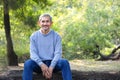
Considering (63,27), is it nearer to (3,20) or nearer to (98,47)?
(98,47)

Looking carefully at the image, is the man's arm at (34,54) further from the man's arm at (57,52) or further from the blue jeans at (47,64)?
the man's arm at (57,52)

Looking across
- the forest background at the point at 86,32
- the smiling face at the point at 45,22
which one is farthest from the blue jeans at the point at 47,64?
the forest background at the point at 86,32

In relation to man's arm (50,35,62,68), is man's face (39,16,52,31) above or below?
above

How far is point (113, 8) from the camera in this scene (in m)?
15.4

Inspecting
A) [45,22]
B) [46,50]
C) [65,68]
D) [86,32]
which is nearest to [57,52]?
[46,50]

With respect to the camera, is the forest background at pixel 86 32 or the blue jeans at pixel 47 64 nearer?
the blue jeans at pixel 47 64

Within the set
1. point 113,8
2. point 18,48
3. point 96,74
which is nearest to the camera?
point 96,74

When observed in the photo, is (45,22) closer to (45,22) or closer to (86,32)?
(45,22)

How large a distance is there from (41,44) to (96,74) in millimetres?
1477

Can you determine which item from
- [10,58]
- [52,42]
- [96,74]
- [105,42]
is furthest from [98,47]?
[52,42]

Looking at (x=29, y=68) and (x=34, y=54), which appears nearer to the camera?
(x=29, y=68)

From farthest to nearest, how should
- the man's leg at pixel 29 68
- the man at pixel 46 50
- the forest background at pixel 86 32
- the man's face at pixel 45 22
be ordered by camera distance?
1. the forest background at pixel 86 32
2. the man's face at pixel 45 22
3. the man at pixel 46 50
4. the man's leg at pixel 29 68

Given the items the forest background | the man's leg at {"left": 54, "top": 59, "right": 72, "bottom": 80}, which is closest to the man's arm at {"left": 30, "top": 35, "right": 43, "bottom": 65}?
the man's leg at {"left": 54, "top": 59, "right": 72, "bottom": 80}

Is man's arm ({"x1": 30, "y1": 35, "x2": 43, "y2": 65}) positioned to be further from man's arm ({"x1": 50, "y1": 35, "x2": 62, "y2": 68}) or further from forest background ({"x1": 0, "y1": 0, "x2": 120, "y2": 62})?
forest background ({"x1": 0, "y1": 0, "x2": 120, "y2": 62})
